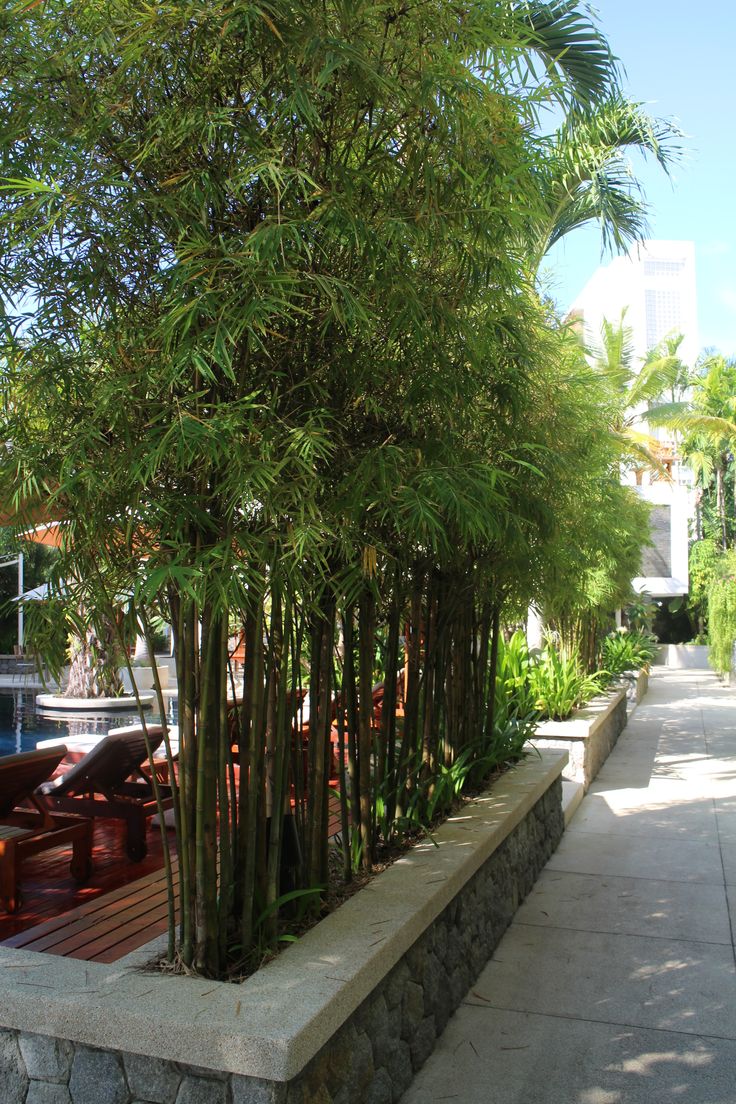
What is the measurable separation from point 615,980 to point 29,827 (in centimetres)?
299

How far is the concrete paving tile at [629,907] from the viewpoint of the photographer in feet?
15.5

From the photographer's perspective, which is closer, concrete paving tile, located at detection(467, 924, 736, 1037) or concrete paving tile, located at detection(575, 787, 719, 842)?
concrete paving tile, located at detection(467, 924, 736, 1037)

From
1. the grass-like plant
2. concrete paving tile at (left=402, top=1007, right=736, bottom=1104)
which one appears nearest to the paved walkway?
concrete paving tile at (left=402, top=1007, right=736, bottom=1104)

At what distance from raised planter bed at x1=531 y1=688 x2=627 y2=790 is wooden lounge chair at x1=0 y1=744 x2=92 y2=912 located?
3.71 meters

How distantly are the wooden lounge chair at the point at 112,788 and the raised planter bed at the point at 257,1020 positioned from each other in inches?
67.4

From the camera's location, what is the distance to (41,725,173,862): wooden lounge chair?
4.77 meters

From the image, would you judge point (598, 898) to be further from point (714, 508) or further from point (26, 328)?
point (714, 508)

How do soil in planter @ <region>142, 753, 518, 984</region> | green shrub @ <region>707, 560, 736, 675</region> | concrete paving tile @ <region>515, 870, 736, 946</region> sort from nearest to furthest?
soil in planter @ <region>142, 753, 518, 984</region> < concrete paving tile @ <region>515, 870, 736, 946</region> < green shrub @ <region>707, 560, 736, 675</region>

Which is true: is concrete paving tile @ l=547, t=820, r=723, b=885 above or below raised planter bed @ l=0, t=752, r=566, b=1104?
below

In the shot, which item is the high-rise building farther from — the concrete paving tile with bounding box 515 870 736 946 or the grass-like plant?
the concrete paving tile with bounding box 515 870 736 946

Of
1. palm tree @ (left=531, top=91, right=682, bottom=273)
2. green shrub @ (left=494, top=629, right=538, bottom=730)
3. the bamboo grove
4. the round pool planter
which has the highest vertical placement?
palm tree @ (left=531, top=91, right=682, bottom=273)

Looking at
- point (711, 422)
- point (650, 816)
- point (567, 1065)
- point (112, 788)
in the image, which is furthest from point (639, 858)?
point (711, 422)

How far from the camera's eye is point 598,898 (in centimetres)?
525

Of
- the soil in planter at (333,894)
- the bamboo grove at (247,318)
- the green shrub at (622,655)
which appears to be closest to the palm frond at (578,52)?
the bamboo grove at (247,318)
